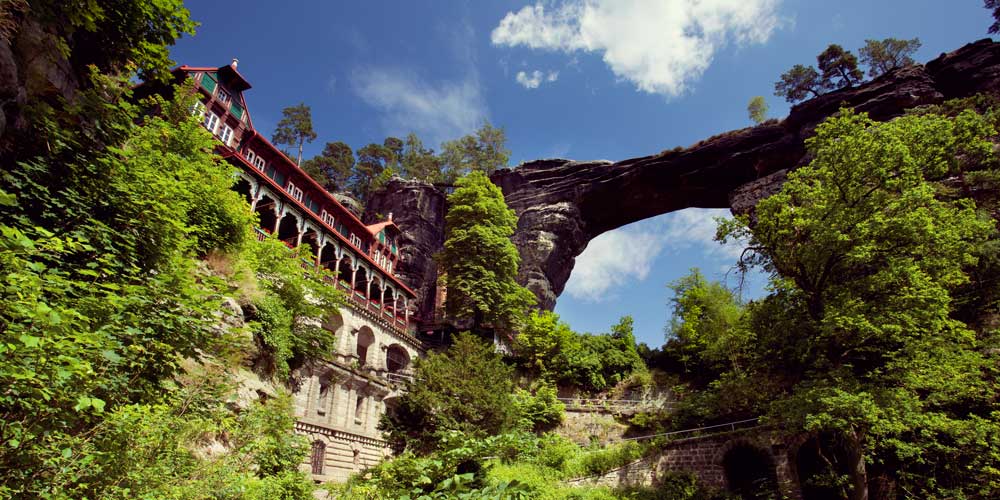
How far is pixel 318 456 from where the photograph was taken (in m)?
20.4

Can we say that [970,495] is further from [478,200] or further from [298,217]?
[298,217]

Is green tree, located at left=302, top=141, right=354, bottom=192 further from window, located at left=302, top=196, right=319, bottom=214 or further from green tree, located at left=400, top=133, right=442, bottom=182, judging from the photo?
window, located at left=302, top=196, right=319, bottom=214

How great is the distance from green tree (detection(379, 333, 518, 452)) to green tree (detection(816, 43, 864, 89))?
40698 millimetres

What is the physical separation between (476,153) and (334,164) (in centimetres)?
1710

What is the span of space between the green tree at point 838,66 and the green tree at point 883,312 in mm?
29219

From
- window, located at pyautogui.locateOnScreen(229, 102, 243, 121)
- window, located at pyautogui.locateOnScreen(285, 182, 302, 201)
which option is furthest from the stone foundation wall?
window, located at pyautogui.locateOnScreen(229, 102, 243, 121)

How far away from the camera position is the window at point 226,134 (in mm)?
29453

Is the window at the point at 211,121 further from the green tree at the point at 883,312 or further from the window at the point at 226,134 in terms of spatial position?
the green tree at the point at 883,312

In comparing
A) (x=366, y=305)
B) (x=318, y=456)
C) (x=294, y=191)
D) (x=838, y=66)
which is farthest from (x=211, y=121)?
(x=838, y=66)

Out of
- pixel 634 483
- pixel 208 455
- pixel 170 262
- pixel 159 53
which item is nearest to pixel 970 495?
pixel 634 483

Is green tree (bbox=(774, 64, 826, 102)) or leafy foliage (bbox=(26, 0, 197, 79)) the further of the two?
green tree (bbox=(774, 64, 826, 102))

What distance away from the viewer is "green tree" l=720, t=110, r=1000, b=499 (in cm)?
1368

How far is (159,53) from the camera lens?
7594 mm

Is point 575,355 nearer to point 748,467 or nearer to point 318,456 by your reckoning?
point 748,467
